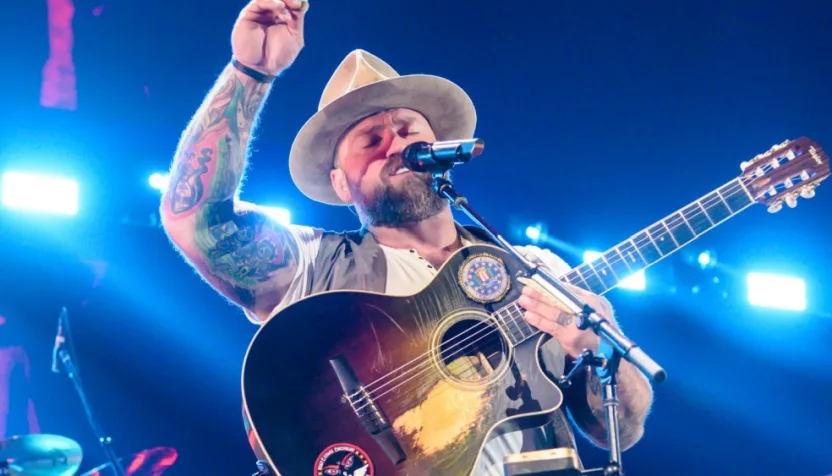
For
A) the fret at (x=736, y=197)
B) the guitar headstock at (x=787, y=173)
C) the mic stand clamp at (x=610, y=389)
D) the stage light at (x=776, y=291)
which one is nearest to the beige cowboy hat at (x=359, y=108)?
the fret at (x=736, y=197)

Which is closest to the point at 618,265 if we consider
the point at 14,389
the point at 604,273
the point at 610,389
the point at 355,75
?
the point at 604,273

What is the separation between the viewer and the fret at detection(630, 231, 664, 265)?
270 centimetres

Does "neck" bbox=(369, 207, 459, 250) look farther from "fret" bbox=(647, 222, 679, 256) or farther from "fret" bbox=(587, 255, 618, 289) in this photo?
"fret" bbox=(647, 222, 679, 256)

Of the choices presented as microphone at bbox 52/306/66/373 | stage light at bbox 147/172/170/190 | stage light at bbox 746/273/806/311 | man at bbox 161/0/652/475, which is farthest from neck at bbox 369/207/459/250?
stage light at bbox 746/273/806/311

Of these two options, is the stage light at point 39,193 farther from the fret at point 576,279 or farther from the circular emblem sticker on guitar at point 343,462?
the fret at point 576,279

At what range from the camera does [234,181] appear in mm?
2572

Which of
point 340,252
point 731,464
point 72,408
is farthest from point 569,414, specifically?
point 731,464

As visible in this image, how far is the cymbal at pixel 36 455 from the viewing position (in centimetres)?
405

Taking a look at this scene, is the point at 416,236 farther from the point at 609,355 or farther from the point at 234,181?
the point at 609,355

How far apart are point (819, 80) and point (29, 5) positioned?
6.24 m

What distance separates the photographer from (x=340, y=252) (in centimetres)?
283

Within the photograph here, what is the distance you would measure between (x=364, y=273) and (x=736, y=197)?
162 centimetres

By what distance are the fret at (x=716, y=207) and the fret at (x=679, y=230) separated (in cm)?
13

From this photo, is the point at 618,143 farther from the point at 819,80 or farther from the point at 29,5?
the point at 29,5
